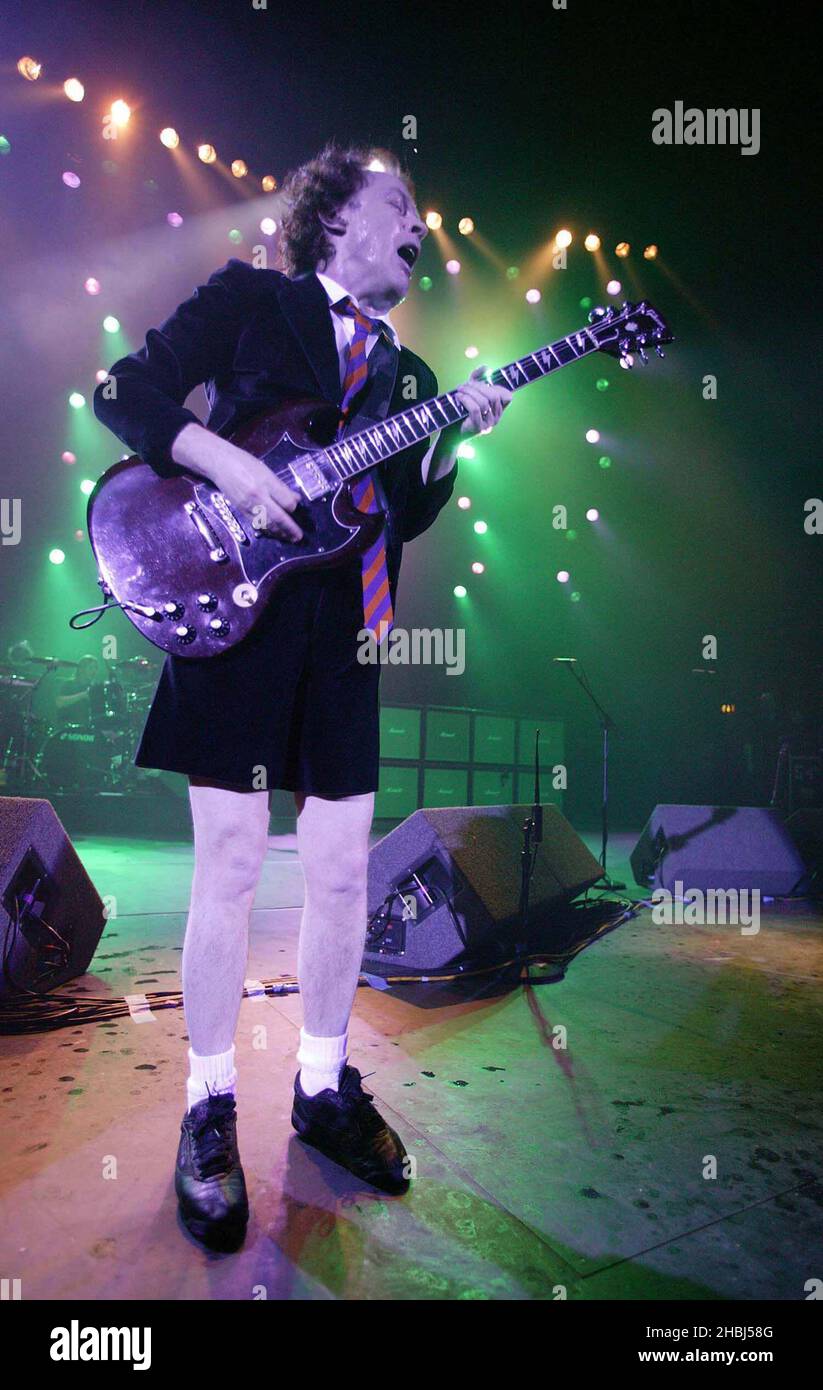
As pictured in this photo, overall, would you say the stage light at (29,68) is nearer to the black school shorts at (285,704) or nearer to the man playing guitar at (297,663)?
the man playing guitar at (297,663)

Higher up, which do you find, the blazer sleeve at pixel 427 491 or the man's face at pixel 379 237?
the man's face at pixel 379 237

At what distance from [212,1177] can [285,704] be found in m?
0.92

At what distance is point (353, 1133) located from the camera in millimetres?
1527

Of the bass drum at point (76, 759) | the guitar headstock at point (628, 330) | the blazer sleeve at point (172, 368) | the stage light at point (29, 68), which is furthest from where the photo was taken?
the bass drum at point (76, 759)

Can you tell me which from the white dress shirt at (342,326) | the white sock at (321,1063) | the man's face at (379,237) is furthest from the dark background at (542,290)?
the white sock at (321,1063)

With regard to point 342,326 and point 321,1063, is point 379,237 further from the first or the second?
point 321,1063

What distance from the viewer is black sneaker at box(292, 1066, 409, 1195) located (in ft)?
4.79

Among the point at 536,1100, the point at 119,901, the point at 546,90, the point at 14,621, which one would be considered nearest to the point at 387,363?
the point at 536,1100

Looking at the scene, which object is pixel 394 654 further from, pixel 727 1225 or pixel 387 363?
pixel 727 1225

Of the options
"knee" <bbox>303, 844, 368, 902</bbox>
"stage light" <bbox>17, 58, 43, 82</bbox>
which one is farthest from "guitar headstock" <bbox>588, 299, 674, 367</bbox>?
"stage light" <bbox>17, 58, 43, 82</bbox>

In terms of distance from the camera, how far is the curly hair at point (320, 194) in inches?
70.5

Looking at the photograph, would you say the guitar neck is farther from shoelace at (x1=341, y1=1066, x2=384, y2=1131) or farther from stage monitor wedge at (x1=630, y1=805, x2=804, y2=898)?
stage monitor wedge at (x1=630, y1=805, x2=804, y2=898)

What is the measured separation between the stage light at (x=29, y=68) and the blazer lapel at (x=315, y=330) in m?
7.11

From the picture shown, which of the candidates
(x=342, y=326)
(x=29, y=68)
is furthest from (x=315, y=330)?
(x=29, y=68)
